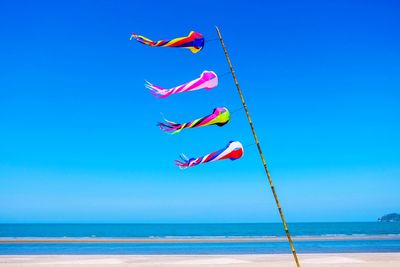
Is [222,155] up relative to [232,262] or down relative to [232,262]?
down

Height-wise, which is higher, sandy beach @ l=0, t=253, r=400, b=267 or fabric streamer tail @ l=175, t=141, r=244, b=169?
sandy beach @ l=0, t=253, r=400, b=267

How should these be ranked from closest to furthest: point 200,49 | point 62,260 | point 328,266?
1. point 200,49
2. point 328,266
3. point 62,260

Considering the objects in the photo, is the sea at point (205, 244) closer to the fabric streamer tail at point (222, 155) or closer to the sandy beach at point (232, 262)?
the sandy beach at point (232, 262)

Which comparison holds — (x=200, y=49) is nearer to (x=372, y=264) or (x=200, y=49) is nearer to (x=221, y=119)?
(x=221, y=119)

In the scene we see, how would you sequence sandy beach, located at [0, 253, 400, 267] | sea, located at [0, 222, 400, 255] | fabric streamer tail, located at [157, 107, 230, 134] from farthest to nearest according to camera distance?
sea, located at [0, 222, 400, 255]
sandy beach, located at [0, 253, 400, 267]
fabric streamer tail, located at [157, 107, 230, 134]

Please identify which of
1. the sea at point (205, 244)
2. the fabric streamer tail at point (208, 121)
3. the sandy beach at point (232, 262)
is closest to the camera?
the fabric streamer tail at point (208, 121)

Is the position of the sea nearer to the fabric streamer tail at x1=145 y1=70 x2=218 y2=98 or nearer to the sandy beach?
the sandy beach

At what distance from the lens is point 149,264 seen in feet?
60.1

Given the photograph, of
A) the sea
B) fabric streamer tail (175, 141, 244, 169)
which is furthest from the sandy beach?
fabric streamer tail (175, 141, 244, 169)

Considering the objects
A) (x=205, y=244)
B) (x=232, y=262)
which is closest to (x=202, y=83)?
(x=232, y=262)

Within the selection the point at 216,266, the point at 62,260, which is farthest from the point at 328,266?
the point at 62,260

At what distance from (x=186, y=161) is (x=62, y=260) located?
15981mm

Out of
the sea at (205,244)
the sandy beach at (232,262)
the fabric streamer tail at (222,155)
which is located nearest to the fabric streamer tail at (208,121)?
the fabric streamer tail at (222,155)

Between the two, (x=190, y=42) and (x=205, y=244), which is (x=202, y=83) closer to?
(x=190, y=42)
